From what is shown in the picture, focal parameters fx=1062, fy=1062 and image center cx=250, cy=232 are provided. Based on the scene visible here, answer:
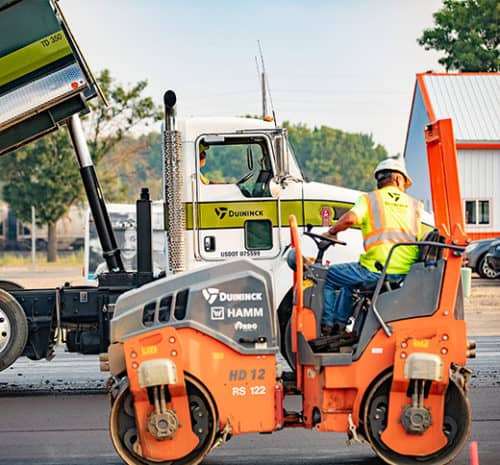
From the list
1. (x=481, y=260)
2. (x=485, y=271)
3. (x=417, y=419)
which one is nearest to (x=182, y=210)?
(x=417, y=419)

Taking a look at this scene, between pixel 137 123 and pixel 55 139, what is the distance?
600 cm

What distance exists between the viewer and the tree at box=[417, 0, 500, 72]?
174 feet

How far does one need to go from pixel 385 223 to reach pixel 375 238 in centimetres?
13

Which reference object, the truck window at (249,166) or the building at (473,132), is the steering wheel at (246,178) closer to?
the truck window at (249,166)

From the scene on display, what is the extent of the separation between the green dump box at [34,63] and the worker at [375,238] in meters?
4.36

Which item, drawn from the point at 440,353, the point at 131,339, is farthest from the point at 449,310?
the point at 131,339

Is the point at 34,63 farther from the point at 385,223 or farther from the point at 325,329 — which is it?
the point at 325,329

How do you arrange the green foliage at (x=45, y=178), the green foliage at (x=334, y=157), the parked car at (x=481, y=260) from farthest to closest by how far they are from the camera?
the green foliage at (x=334, y=157) → the green foliage at (x=45, y=178) → the parked car at (x=481, y=260)

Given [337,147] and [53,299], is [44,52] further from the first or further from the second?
[337,147]

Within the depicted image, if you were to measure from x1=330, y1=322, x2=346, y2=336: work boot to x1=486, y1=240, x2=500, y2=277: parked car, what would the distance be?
64.4 feet

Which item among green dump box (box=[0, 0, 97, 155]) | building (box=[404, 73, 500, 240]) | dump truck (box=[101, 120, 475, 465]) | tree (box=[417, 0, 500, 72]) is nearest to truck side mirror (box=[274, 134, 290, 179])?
green dump box (box=[0, 0, 97, 155])

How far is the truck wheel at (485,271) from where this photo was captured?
26.8 m

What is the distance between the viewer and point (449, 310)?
7.01 meters


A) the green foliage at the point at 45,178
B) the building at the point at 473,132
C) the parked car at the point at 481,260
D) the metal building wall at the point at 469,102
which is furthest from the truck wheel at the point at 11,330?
the green foliage at the point at 45,178
